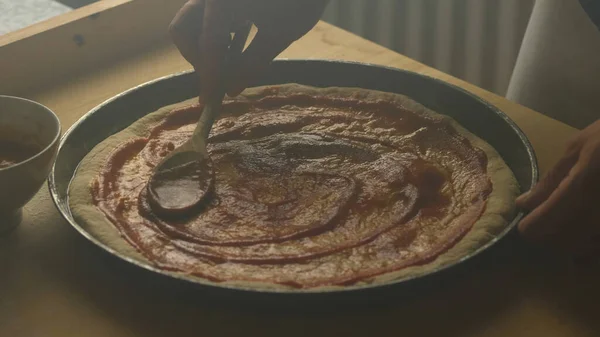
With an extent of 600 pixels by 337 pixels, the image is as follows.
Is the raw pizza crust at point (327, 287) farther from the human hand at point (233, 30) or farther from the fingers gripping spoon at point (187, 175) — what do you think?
the human hand at point (233, 30)

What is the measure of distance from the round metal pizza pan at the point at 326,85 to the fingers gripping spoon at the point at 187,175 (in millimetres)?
157

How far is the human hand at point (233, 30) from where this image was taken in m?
1.27

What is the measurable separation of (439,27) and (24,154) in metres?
1.79

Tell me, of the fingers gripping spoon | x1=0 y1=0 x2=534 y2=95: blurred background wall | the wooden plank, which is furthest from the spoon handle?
x1=0 y1=0 x2=534 y2=95: blurred background wall

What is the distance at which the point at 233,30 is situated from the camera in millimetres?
1386

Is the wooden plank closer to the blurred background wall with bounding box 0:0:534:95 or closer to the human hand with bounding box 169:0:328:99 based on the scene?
the human hand with bounding box 169:0:328:99

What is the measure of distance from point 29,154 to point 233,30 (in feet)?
1.51

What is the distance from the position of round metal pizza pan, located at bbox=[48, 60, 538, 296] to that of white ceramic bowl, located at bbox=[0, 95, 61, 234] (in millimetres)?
53

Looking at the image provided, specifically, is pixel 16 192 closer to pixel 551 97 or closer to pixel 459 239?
pixel 459 239

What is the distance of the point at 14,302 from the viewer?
1.02m

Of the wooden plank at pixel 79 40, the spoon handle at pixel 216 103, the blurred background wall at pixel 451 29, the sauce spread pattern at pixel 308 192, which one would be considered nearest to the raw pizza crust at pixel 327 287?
the sauce spread pattern at pixel 308 192

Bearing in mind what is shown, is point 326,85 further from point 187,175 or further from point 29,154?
point 29,154

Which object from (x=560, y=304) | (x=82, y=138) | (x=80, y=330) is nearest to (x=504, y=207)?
(x=560, y=304)

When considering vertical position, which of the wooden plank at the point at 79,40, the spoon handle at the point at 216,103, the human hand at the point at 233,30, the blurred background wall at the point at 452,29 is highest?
the human hand at the point at 233,30
